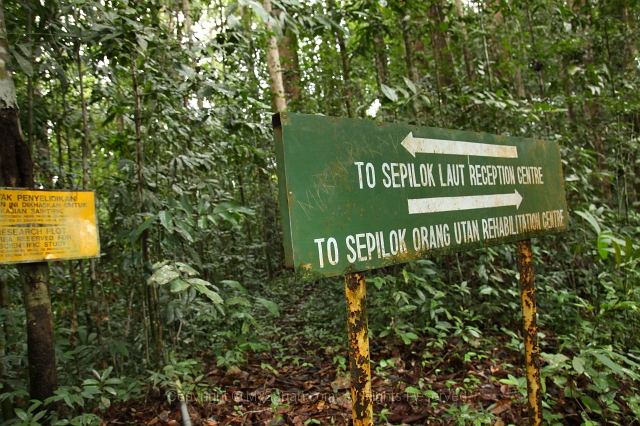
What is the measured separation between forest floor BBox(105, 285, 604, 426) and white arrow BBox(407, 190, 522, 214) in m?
1.20

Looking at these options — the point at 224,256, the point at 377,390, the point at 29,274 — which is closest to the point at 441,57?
the point at 224,256

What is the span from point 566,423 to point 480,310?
60.4 inches

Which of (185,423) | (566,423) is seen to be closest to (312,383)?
(185,423)

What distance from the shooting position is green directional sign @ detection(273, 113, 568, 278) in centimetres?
112

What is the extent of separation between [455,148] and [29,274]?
2.18 m

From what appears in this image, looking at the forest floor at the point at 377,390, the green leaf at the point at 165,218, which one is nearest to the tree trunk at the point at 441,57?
the forest floor at the point at 377,390

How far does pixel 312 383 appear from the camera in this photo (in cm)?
308

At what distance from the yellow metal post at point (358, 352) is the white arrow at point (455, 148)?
0.52m

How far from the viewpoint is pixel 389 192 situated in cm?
133

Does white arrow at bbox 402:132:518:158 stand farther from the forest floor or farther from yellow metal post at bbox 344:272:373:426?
the forest floor

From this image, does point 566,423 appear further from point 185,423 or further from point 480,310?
point 185,423

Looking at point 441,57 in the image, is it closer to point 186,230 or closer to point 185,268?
point 186,230

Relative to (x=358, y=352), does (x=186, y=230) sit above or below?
above

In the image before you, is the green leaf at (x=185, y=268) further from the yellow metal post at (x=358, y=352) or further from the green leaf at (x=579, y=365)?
the green leaf at (x=579, y=365)
